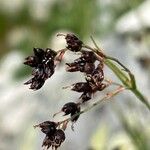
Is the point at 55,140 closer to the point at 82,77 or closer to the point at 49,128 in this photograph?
the point at 49,128

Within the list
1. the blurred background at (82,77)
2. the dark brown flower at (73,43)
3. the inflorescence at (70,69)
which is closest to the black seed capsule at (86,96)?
the inflorescence at (70,69)

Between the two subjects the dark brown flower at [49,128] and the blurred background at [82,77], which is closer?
the dark brown flower at [49,128]

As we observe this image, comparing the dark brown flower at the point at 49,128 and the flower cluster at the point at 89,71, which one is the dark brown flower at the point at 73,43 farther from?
the dark brown flower at the point at 49,128

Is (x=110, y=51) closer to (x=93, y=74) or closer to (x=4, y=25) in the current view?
(x=93, y=74)

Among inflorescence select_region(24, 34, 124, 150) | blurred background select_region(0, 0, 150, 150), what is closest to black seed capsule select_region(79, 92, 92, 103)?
inflorescence select_region(24, 34, 124, 150)

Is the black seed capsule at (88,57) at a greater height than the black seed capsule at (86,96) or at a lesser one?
greater

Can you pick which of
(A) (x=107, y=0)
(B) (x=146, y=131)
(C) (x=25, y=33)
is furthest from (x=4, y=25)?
(B) (x=146, y=131)

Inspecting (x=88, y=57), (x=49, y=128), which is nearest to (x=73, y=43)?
(x=88, y=57)
